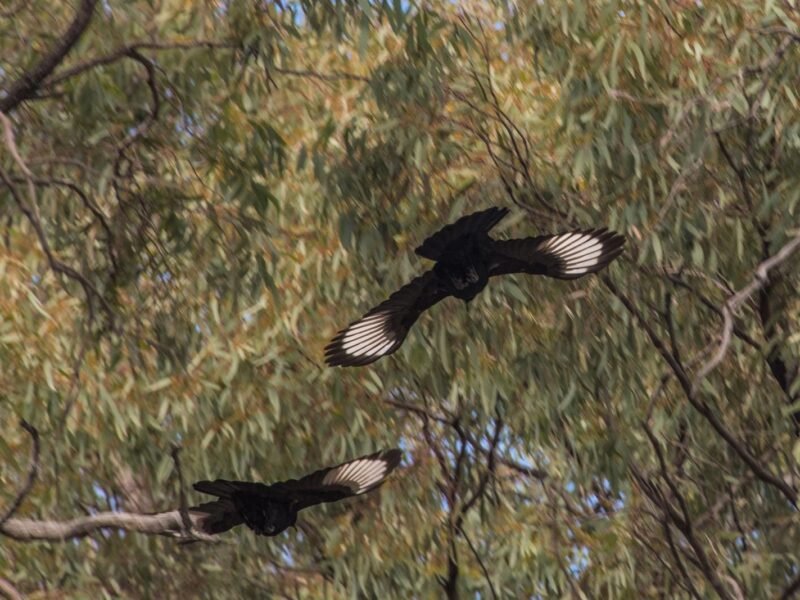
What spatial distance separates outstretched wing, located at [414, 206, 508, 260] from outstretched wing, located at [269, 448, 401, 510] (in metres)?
0.96

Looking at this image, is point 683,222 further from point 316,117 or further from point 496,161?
point 316,117

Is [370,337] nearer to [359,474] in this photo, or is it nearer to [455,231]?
[359,474]

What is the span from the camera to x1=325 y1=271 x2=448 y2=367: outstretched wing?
5449 mm

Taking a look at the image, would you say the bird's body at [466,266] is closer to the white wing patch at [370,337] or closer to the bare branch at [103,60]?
the white wing patch at [370,337]

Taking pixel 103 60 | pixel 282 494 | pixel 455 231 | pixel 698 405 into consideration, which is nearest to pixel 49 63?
pixel 103 60

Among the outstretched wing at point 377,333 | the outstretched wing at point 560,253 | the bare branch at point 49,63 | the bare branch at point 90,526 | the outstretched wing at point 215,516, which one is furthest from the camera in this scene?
the outstretched wing at point 215,516

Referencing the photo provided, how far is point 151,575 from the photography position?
6750 millimetres

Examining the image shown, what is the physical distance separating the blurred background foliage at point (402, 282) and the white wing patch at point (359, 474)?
60cm

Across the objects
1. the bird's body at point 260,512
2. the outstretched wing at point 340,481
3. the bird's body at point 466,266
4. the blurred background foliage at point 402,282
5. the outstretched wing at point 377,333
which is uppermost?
the blurred background foliage at point 402,282

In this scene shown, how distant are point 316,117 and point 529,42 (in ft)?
3.12

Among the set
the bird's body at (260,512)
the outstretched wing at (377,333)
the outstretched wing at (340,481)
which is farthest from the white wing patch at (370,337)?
the bird's body at (260,512)

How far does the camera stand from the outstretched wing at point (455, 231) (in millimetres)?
4750

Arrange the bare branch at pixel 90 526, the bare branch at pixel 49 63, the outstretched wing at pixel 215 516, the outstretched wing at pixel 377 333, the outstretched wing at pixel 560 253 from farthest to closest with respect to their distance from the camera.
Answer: the outstretched wing at pixel 215 516, the outstretched wing at pixel 377 333, the outstretched wing at pixel 560 253, the bare branch at pixel 49 63, the bare branch at pixel 90 526

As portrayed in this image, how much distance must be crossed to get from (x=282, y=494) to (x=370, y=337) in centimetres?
58
